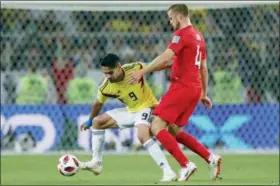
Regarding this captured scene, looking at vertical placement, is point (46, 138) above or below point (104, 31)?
below

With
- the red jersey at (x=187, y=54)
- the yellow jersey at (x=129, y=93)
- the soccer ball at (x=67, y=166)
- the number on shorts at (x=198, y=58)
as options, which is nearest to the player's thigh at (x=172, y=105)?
the red jersey at (x=187, y=54)

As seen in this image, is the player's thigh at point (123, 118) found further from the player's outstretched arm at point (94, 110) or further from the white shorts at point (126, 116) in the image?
the player's outstretched arm at point (94, 110)

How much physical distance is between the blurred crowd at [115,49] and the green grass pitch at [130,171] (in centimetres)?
174

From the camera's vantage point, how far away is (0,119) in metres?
16.6

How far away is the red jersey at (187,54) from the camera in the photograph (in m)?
10.2

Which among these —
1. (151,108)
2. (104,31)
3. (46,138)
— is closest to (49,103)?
(46,138)

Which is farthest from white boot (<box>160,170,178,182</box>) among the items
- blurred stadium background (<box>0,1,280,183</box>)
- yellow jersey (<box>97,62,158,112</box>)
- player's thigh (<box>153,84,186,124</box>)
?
blurred stadium background (<box>0,1,280,183</box>)

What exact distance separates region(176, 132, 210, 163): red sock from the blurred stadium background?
19.6ft

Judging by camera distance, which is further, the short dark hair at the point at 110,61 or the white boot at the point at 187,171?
the short dark hair at the point at 110,61

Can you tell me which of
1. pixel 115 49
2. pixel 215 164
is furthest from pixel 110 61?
pixel 115 49

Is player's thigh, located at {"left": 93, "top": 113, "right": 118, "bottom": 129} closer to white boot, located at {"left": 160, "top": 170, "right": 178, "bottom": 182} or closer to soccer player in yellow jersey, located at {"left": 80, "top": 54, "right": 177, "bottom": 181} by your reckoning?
soccer player in yellow jersey, located at {"left": 80, "top": 54, "right": 177, "bottom": 181}

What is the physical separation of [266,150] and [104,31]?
3664 millimetres

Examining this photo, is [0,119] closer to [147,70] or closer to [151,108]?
[151,108]

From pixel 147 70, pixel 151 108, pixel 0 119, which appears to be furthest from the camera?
pixel 0 119
